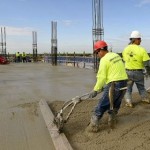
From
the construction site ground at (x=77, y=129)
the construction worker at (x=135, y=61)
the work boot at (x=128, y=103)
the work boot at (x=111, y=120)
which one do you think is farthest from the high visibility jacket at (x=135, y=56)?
the work boot at (x=111, y=120)

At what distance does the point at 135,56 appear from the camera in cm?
784

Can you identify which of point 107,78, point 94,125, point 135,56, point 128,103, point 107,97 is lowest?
point 94,125

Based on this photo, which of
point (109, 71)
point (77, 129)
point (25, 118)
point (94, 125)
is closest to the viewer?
point (109, 71)

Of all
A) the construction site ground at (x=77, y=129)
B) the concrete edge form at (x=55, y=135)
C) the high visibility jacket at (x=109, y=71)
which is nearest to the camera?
the concrete edge form at (x=55, y=135)

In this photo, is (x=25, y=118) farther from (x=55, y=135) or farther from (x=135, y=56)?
(x=135, y=56)

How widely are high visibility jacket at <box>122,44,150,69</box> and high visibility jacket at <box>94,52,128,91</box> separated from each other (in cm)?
203

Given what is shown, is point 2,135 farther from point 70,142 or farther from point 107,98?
point 107,98

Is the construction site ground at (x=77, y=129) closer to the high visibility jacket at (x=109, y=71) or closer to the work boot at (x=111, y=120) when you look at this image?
the work boot at (x=111, y=120)

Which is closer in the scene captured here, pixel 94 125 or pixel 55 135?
pixel 55 135

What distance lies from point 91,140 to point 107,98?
2.63 feet

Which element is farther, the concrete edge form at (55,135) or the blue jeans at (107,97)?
the blue jeans at (107,97)

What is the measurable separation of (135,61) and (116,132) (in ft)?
8.17

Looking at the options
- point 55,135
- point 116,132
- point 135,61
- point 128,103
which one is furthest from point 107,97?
point 135,61

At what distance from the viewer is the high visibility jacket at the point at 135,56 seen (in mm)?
7754
